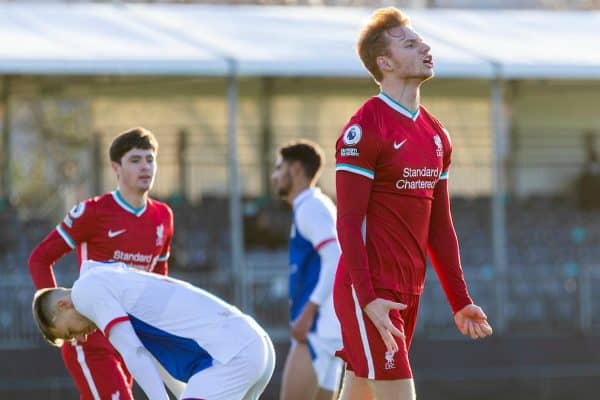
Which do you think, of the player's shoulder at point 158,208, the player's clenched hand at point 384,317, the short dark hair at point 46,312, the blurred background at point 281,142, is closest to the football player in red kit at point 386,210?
the player's clenched hand at point 384,317

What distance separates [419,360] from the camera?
14539 mm

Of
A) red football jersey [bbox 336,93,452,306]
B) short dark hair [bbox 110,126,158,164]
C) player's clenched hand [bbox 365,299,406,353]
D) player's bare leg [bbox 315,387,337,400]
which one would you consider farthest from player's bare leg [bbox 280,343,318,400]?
player's clenched hand [bbox 365,299,406,353]

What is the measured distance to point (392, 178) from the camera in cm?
573

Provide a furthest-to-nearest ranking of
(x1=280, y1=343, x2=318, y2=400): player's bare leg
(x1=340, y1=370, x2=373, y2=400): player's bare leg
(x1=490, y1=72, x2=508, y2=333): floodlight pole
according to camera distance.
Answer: (x1=490, y1=72, x2=508, y2=333): floodlight pole
(x1=280, y1=343, x2=318, y2=400): player's bare leg
(x1=340, y1=370, x2=373, y2=400): player's bare leg

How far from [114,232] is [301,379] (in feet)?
6.70

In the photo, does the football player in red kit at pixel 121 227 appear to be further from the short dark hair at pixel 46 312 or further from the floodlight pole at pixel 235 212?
the floodlight pole at pixel 235 212

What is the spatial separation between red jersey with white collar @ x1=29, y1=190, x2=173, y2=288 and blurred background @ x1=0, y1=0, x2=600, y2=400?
628 centimetres

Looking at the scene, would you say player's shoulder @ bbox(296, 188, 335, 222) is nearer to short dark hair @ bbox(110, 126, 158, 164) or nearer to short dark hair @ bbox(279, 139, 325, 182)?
short dark hair @ bbox(279, 139, 325, 182)

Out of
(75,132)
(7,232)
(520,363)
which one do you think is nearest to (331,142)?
(75,132)

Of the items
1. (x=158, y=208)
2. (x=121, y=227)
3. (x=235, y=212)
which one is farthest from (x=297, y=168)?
(x=235, y=212)

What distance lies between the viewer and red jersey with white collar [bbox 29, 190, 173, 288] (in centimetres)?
721

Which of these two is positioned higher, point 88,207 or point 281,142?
point 281,142

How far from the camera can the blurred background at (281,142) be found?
14477 mm

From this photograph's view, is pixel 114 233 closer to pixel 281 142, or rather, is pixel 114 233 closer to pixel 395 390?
pixel 395 390
